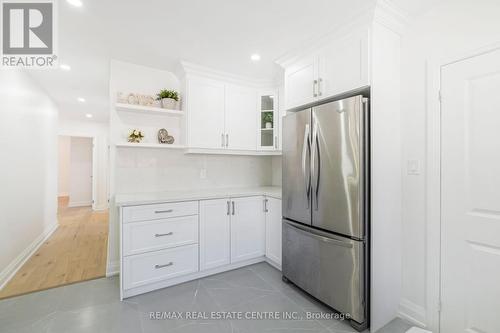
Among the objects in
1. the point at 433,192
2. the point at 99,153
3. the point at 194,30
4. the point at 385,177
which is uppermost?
the point at 194,30

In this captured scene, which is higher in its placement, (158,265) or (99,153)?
(99,153)

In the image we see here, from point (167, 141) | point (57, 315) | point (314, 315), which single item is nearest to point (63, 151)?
point (167, 141)

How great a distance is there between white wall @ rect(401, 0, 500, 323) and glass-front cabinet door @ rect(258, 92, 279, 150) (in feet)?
5.36

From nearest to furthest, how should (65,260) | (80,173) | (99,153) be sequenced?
1. (65,260)
2. (99,153)
3. (80,173)

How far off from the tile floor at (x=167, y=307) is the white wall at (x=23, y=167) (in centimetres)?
87

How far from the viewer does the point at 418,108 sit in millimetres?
1868

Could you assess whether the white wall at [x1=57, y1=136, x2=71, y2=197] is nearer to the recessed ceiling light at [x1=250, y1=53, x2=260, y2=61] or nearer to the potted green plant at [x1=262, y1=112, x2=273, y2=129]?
the potted green plant at [x1=262, y1=112, x2=273, y2=129]

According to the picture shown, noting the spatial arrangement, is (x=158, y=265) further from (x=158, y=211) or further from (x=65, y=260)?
(x=65, y=260)

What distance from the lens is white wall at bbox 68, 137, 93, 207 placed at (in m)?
7.12

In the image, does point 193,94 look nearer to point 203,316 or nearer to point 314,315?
point 203,316

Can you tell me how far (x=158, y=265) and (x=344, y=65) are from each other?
255 centimetres

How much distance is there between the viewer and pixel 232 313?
6.68 feet

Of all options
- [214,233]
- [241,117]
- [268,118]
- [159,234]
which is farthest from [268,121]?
[159,234]

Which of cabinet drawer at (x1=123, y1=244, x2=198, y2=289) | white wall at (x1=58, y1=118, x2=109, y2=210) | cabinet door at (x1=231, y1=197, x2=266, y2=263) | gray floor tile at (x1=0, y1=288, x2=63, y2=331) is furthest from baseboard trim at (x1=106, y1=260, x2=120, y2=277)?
white wall at (x1=58, y1=118, x2=109, y2=210)
